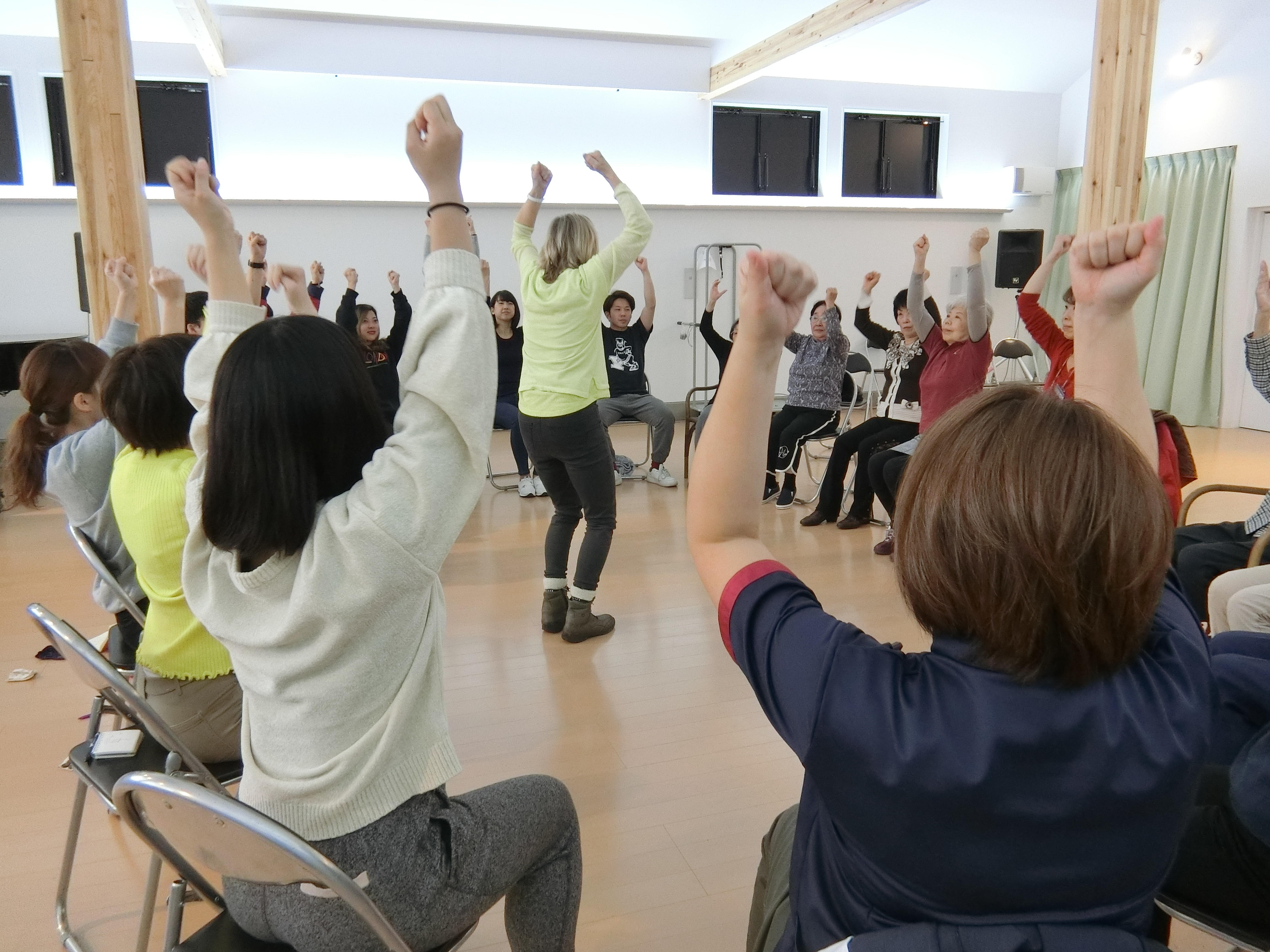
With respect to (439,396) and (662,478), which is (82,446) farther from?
(662,478)

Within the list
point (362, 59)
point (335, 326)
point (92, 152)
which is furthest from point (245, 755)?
point (362, 59)

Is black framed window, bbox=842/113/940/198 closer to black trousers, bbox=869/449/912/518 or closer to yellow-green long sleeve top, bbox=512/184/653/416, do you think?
black trousers, bbox=869/449/912/518

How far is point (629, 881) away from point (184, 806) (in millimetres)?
1179

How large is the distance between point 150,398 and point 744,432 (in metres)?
1.35

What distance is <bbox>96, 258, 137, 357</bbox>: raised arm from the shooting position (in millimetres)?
2748

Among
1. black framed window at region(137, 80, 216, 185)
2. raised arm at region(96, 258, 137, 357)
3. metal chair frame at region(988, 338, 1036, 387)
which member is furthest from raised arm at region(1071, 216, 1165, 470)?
black framed window at region(137, 80, 216, 185)

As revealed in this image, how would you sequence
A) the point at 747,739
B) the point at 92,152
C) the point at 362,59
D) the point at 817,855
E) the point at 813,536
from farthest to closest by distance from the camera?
the point at 362,59 < the point at 813,536 < the point at 92,152 < the point at 747,739 < the point at 817,855

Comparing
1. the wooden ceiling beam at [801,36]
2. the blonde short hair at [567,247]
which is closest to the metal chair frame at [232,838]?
the blonde short hair at [567,247]

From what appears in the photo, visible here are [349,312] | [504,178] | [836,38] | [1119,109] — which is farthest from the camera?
[504,178]

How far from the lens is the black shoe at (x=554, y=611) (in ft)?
11.0

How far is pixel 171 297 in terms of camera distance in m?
2.43

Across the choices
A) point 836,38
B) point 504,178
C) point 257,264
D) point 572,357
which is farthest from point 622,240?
point 504,178

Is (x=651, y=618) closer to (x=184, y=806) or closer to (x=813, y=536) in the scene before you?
(x=813, y=536)

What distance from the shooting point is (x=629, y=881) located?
193 centimetres
